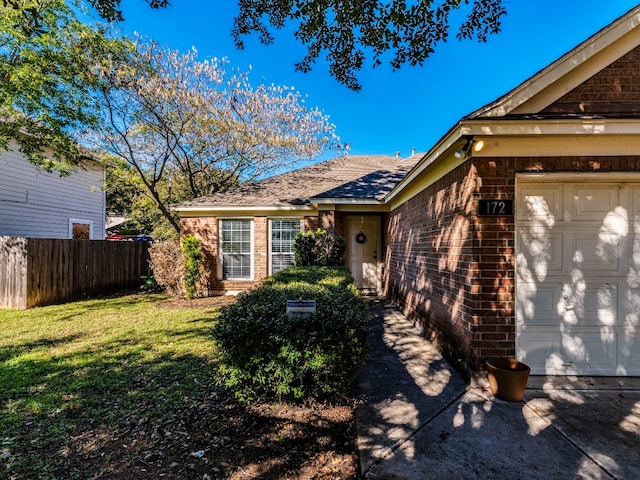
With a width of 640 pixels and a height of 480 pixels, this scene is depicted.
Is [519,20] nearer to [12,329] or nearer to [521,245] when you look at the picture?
[521,245]

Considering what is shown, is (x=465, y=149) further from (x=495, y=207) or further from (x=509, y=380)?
(x=509, y=380)

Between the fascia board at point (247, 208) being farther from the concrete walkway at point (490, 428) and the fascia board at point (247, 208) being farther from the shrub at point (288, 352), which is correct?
the shrub at point (288, 352)

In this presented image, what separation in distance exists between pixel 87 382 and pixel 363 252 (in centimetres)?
826

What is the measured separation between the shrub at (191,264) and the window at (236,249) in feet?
3.47

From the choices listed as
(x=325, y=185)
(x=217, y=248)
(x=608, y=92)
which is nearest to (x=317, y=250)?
(x=325, y=185)

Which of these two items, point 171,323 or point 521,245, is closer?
point 521,245

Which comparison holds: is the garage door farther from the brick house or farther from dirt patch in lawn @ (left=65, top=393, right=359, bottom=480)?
dirt patch in lawn @ (left=65, top=393, right=359, bottom=480)

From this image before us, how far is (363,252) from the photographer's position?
1091 cm

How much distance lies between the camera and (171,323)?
7293mm

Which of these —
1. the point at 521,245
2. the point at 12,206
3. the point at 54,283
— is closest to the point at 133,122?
the point at 12,206

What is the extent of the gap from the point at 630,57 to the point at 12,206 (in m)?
17.2

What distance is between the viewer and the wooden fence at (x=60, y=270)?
8.77 metres

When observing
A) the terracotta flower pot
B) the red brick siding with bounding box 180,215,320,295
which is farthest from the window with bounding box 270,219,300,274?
the terracotta flower pot

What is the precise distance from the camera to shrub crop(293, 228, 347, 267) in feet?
29.7
